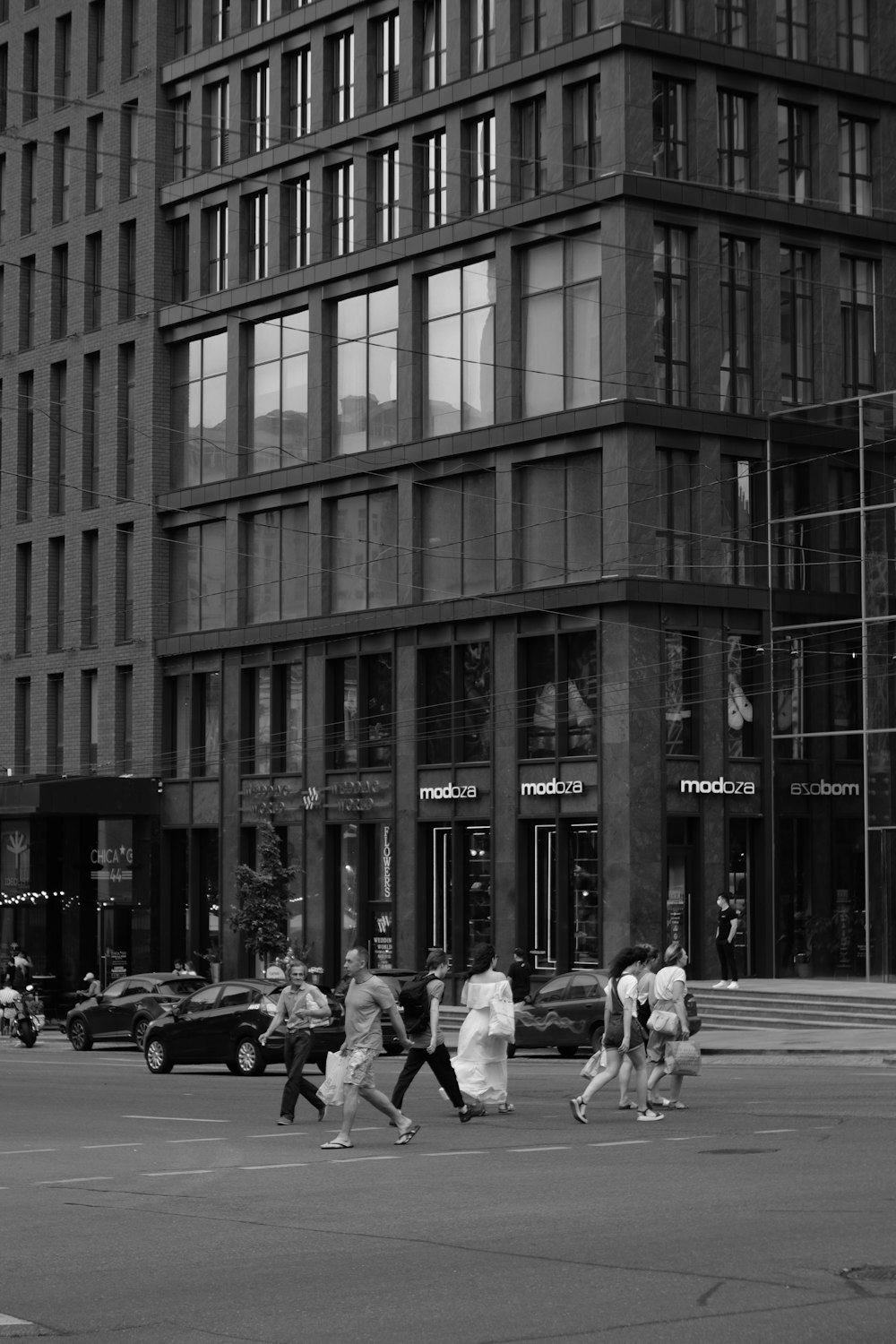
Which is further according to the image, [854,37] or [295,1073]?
[854,37]

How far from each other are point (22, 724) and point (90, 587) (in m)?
5.39

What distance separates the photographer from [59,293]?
61906mm

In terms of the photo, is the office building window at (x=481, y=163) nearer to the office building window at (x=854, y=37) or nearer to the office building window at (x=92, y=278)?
the office building window at (x=854, y=37)

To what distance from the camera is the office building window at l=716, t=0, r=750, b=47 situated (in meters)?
46.7

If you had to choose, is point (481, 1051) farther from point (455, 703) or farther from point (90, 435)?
point (90, 435)

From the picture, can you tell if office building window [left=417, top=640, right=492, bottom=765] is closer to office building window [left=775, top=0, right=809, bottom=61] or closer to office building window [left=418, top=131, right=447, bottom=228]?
office building window [left=418, top=131, right=447, bottom=228]

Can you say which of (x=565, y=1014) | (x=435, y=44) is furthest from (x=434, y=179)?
(x=565, y=1014)

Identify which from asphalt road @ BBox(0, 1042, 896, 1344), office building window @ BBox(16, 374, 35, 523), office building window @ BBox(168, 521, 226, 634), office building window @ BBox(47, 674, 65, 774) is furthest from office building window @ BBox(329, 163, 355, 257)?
asphalt road @ BBox(0, 1042, 896, 1344)

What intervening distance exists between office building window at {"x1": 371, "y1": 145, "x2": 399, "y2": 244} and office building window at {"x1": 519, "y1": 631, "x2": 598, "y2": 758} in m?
11.5

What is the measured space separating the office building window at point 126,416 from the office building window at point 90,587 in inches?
79.5

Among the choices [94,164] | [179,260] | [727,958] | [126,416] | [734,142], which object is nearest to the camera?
[727,958]

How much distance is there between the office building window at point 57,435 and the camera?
6088 centimetres

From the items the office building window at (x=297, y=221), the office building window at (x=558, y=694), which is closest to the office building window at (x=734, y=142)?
the office building window at (x=558, y=694)

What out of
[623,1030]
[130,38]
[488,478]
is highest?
[130,38]
